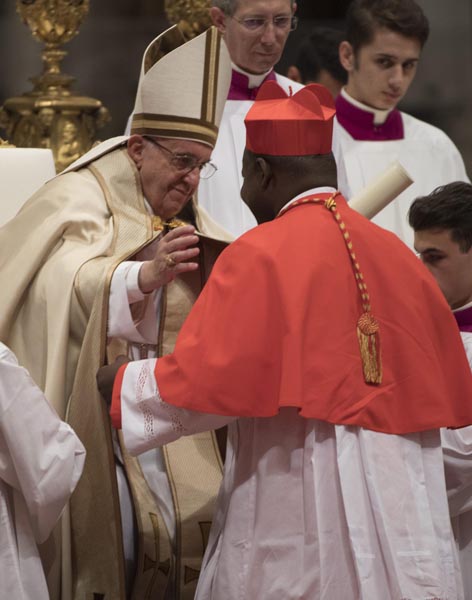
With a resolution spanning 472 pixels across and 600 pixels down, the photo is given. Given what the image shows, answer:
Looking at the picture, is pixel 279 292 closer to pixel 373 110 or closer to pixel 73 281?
pixel 73 281

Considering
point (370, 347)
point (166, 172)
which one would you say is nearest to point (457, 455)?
point (370, 347)

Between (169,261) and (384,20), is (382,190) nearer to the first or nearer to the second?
(169,261)

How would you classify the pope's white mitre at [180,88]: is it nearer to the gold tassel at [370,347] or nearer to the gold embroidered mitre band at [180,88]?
the gold embroidered mitre band at [180,88]

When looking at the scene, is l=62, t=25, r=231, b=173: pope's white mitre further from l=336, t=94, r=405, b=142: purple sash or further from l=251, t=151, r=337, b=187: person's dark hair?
l=336, t=94, r=405, b=142: purple sash

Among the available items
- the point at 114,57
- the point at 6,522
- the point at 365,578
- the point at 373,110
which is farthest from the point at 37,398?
the point at 114,57

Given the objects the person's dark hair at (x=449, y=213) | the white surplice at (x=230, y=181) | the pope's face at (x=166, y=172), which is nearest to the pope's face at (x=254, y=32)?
the white surplice at (x=230, y=181)

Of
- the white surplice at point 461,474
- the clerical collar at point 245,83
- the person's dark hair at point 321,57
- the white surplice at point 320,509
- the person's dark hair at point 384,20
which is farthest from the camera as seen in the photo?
the person's dark hair at point 321,57

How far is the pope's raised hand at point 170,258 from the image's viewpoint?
428cm

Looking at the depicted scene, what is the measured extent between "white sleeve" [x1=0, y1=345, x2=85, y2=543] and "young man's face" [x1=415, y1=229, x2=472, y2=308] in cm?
131

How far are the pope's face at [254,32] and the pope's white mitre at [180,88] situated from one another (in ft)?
2.95

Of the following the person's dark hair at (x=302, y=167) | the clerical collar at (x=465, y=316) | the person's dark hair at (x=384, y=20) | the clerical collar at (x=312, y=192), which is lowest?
the clerical collar at (x=465, y=316)

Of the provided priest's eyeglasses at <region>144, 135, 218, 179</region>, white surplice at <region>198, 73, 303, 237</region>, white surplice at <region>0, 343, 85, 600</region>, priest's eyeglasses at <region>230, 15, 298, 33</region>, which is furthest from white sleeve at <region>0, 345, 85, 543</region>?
priest's eyeglasses at <region>230, 15, 298, 33</region>

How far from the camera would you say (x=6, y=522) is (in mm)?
3895

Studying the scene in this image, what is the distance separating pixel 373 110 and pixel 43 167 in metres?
2.09
